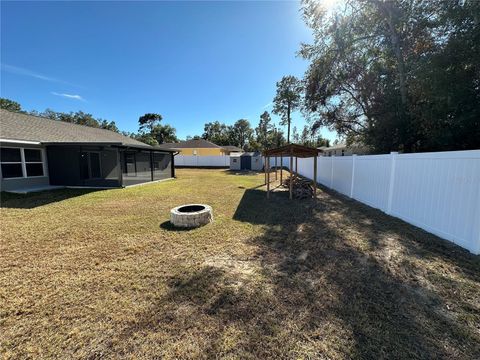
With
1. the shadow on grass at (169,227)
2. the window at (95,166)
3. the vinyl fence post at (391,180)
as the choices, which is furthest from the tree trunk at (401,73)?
the window at (95,166)

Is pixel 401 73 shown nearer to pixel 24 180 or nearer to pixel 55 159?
pixel 55 159

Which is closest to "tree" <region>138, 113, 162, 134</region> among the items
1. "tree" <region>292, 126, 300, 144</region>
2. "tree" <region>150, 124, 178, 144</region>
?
"tree" <region>150, 124, 178, 144</region>

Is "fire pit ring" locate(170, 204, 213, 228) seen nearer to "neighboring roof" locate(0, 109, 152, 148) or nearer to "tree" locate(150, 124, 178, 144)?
"neighboring roof" locate(0, 109, 152, 148)

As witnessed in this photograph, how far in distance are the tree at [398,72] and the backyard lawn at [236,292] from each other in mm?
4407

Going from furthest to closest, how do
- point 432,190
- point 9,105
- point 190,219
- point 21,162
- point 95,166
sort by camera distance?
1. point 9,105
2. point 95,166
3. point 21,162
4. point 190,219
5. point 432,190

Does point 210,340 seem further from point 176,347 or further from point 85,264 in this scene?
point 85,264

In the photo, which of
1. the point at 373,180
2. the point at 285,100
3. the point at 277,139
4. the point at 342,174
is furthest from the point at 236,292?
the point at 277,139

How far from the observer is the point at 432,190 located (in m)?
4.46

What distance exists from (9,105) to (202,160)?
32766mm

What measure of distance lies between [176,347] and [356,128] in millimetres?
18416

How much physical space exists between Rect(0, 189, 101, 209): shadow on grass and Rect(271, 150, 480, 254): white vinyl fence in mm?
10992

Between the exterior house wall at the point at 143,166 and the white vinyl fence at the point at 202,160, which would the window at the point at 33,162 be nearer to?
the exterior house wall at the point at 143,166

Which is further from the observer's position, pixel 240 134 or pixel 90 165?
pixel 240 134

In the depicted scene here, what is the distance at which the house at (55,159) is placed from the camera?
9.45m
